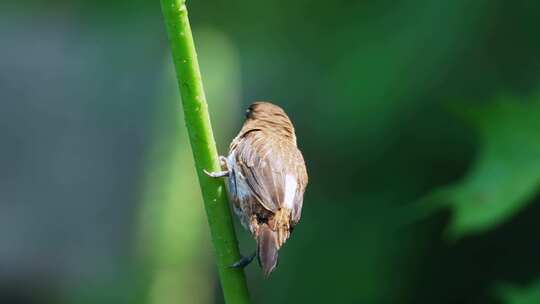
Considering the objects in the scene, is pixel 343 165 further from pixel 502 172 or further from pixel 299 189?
pixel 299 189

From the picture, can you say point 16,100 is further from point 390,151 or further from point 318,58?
point 390,151

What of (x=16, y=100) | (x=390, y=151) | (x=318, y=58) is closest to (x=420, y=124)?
(x=390, y=151)

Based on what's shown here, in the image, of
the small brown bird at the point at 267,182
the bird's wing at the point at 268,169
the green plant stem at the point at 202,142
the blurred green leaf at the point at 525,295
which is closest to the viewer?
the green plant stem at the point at 202,142

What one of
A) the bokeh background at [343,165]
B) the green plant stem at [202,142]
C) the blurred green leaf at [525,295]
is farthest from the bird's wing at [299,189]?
the blurred green leaf at [525,295]

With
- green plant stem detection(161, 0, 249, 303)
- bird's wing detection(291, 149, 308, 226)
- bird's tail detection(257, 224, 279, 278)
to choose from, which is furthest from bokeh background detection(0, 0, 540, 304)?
green plant stem detection(161, 0, 249, 303)

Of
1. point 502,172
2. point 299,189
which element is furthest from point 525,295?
point 299,189

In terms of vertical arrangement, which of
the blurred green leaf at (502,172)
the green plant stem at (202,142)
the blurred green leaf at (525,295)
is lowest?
the blurred green leaf at (525,295)

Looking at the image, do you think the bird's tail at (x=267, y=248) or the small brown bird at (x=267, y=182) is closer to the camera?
the bird's tail at (x=267, y=248)

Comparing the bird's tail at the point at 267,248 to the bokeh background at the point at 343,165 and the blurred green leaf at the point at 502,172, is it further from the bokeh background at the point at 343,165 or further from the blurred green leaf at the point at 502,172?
the blurred green leaf at the point at 502,172
